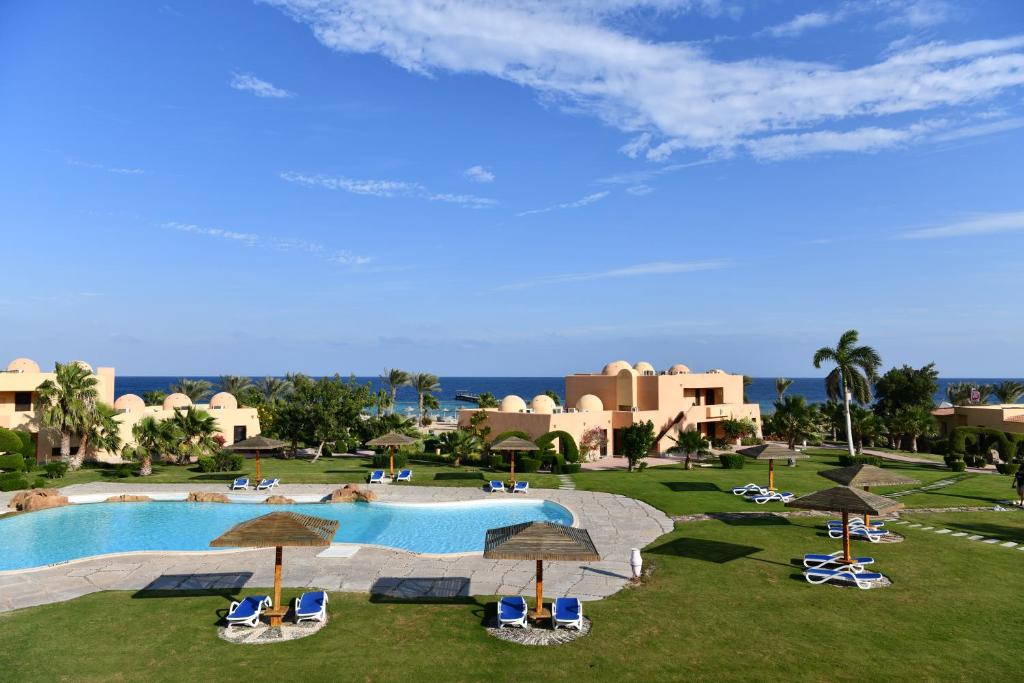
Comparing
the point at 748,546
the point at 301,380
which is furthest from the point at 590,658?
the point at 301,380

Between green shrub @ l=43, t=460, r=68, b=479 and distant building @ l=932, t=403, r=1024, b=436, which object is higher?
distant building @ l=932, t=403, r=1024, b=436

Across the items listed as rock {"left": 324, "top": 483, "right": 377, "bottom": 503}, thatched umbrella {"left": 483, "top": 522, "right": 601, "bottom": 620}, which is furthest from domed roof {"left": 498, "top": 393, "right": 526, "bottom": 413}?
thatched umbrella {"left": 483, "top": 522, "right": 601, "bottom": 620}

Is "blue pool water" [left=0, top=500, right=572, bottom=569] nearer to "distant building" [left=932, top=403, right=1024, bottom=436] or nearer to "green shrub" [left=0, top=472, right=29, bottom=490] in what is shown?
"green shrub" [left=0, top=472, right=29, bottom=490]

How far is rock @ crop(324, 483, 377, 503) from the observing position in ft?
Result: 87.5

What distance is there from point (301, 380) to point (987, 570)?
3459 centimetres

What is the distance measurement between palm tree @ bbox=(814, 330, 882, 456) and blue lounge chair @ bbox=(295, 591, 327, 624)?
38567 millimetres

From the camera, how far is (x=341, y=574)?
51.7ft

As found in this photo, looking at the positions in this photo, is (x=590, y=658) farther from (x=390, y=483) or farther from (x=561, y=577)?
(x=390, y=483)

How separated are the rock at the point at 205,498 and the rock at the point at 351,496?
446 centimetres

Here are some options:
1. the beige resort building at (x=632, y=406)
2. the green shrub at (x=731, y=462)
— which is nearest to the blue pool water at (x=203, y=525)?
the green shrub at (x=731, y=462)

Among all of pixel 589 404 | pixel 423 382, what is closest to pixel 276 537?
pixel 589 404

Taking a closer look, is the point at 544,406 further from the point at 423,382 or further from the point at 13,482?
the point at 423,382

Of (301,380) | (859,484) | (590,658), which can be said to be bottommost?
(590,658)

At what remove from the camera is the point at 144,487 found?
28.8 m
